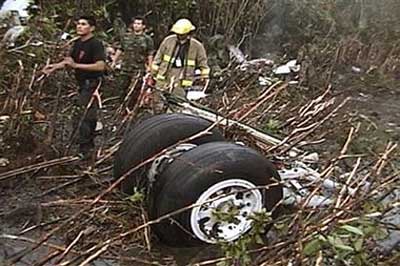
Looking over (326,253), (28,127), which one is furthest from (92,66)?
(326,253)

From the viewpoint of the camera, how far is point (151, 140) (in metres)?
6.69

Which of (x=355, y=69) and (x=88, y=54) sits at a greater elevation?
(x=88, y=54)

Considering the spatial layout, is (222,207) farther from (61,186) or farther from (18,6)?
(18,6)

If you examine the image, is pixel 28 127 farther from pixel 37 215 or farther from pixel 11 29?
pixel 11 29

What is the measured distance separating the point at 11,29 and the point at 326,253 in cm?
774

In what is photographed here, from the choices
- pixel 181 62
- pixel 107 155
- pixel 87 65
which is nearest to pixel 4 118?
pixel 87 65

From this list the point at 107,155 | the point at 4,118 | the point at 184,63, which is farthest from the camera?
the point at 184,63

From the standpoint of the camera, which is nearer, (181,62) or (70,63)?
(70,63)

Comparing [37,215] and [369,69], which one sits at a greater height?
[37,215]

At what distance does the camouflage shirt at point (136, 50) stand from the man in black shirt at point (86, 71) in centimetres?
246

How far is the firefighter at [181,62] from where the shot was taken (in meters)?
9.29

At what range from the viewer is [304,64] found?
44.3ft

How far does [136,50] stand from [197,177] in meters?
5.32

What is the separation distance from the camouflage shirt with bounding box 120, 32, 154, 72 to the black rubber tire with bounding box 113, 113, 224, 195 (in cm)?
410
